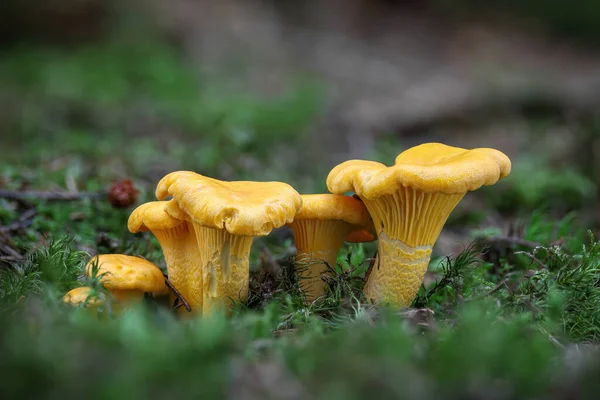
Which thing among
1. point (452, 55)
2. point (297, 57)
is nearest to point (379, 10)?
point (452, 55)

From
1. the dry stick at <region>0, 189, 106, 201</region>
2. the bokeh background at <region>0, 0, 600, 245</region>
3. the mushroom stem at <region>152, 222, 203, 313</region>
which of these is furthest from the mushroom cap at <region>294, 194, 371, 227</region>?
the dry stick at <region>0, 189, 106, 201</region>

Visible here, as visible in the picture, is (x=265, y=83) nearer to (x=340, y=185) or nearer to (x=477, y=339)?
(x=340, y=185)

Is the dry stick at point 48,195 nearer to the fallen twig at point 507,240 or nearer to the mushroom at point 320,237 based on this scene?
the mushroom at point 320,237

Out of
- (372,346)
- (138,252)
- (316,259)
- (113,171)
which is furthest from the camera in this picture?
(113,171)

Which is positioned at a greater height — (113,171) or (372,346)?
(372,346)

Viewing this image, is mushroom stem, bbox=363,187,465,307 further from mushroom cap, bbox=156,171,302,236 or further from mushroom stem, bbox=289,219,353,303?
mushroom cap, bbox=156,171,302,236
